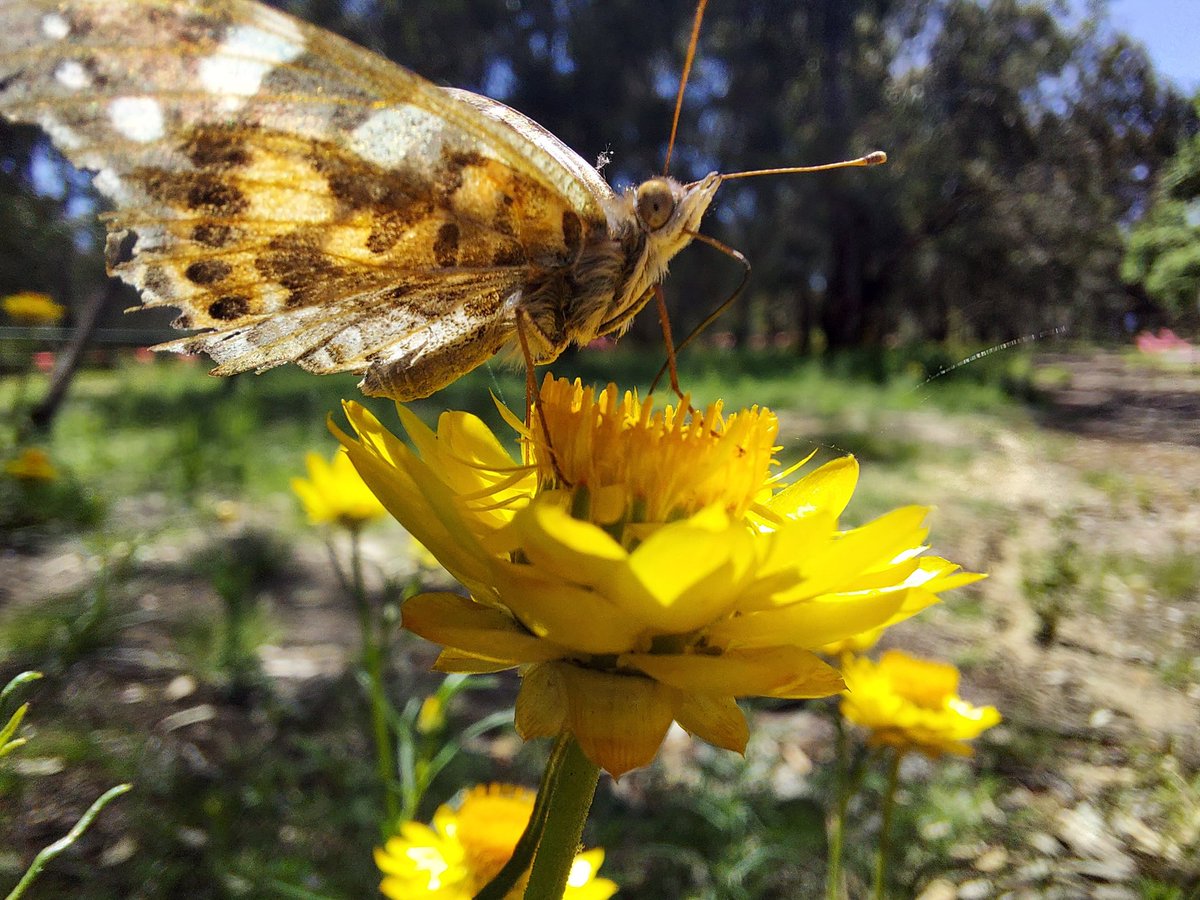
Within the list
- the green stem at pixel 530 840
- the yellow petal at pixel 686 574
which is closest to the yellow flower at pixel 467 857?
the green stem at pixel 530 840

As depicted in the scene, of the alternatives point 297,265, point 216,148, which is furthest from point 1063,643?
point 216,148

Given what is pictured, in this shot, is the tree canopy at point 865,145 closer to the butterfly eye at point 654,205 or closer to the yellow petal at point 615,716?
the butterfly eye at point 654,205

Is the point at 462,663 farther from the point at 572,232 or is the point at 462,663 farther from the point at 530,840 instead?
the point at 572,232

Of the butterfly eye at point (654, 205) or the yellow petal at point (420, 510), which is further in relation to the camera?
the butterfly eye at point (654, 205)

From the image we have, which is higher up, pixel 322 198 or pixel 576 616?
pixel 322 198

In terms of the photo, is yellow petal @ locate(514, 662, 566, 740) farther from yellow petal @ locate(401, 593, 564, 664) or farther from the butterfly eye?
the butterfly eye
